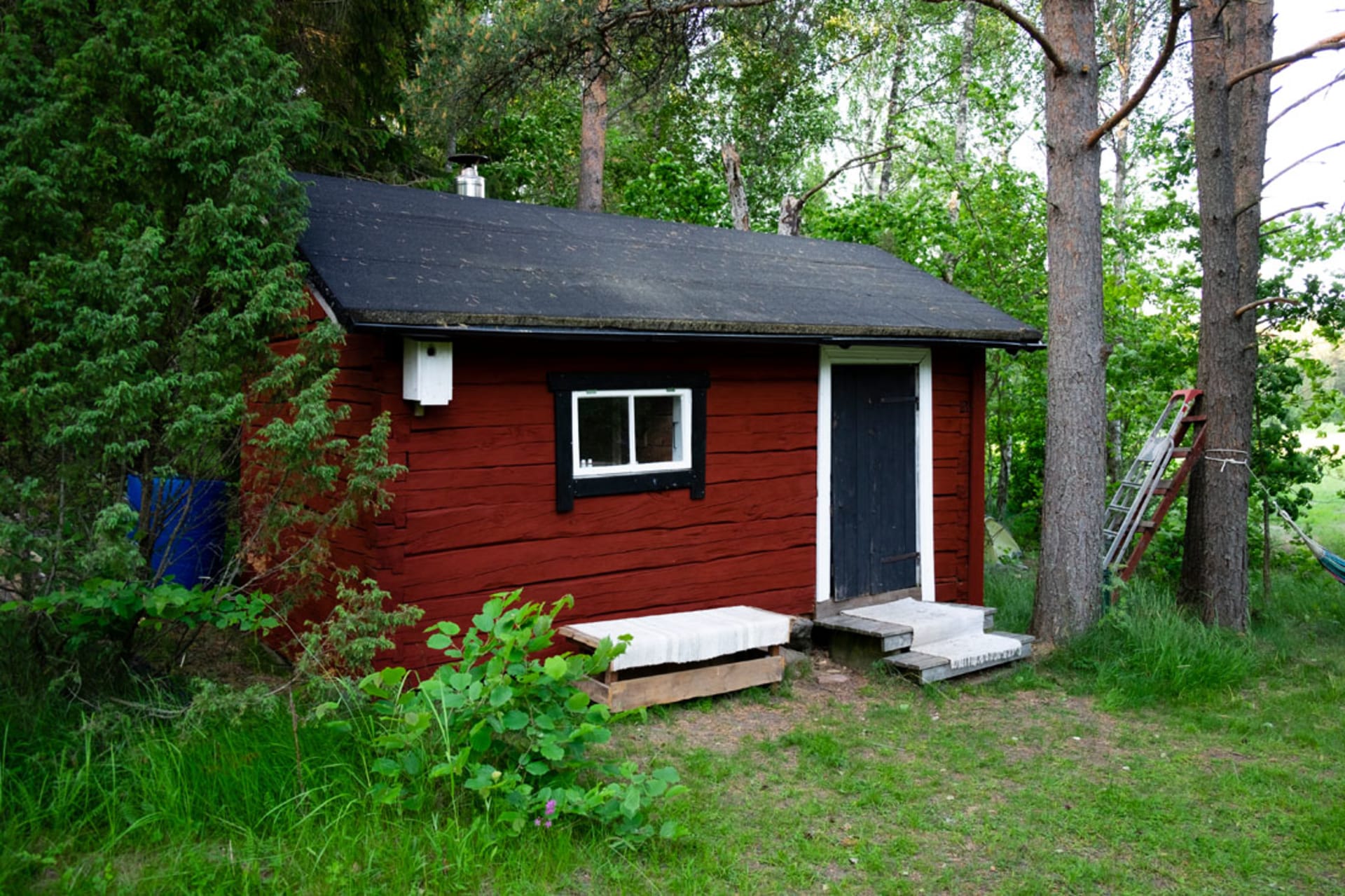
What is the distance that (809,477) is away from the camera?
297 inches

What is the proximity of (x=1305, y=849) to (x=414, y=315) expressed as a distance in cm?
484

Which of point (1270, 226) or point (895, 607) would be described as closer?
point (895, 607)

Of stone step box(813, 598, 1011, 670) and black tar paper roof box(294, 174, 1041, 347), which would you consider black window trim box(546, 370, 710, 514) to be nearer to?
black tar paper roof box(294, 174, 1041, 347)

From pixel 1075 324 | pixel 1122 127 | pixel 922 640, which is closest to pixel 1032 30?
pixel 1075 324

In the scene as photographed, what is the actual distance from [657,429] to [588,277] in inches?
43.1

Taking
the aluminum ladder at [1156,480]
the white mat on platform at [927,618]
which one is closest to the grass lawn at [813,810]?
the white mat on platform at [927,618]

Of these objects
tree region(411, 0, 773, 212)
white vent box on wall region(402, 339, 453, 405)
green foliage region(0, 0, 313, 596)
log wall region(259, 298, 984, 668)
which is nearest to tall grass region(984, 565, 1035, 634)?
log wall region(259, 298, 984, 668)

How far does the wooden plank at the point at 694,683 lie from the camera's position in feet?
18.9

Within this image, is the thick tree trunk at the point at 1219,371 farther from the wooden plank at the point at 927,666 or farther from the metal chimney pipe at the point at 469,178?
the metal chimney pipe at the point at 469,178

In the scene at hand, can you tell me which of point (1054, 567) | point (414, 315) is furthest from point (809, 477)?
point (414, 315)

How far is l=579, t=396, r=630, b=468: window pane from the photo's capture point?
6.31m

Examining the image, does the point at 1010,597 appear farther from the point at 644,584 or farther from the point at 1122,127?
the point at 1122,127

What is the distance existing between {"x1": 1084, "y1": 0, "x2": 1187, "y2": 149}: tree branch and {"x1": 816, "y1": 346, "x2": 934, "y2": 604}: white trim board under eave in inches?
82.5

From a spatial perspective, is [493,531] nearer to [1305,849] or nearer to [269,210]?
[269,210]
